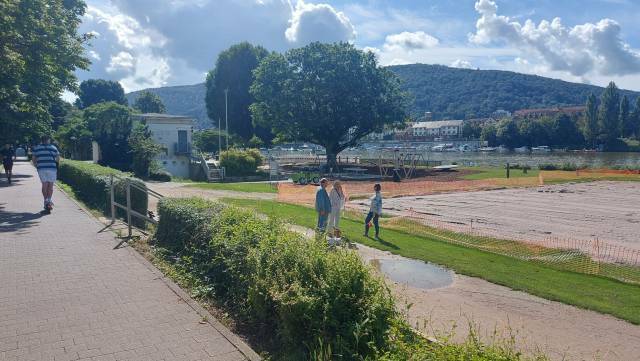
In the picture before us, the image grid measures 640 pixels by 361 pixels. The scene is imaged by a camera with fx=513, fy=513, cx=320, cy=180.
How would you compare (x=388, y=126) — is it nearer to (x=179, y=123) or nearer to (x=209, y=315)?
(x=179, y=123)

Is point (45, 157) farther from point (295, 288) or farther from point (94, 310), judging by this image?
point (295, 288)

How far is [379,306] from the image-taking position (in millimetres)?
4320

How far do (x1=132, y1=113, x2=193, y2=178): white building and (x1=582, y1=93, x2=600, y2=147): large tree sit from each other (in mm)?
83766

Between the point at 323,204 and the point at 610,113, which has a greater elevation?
the point at 610,113

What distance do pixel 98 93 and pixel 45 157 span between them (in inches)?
3558

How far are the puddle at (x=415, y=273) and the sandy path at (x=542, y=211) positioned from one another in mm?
5223

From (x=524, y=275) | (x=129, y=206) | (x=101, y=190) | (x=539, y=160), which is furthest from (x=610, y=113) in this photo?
(x=129, y=206)

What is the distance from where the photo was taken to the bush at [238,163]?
140 ft

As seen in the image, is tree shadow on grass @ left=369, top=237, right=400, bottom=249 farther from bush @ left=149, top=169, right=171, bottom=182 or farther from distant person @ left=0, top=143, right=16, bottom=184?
bush @ left=149, top=169, right=171, bottom=182

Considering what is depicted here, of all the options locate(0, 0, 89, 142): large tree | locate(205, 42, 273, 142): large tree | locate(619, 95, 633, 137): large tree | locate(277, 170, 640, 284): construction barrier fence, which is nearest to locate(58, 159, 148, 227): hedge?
locate(0, 0, 89, 142): large tree

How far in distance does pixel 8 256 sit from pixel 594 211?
20022mm

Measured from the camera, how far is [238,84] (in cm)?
7075

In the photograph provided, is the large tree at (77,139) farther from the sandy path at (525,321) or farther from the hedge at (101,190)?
the sandy path at (525,321)

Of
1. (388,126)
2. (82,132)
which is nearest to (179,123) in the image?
(82,132)
